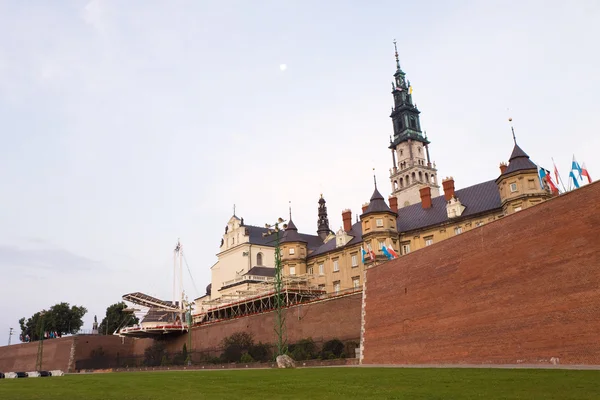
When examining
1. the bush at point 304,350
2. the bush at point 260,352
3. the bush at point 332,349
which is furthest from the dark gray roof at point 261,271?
the bush at point 332,349

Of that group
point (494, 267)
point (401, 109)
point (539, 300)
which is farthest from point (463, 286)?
point (401, 109)

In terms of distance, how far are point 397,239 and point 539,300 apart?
30781 mm

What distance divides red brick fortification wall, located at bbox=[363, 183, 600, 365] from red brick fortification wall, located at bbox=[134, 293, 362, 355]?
11.9 feet

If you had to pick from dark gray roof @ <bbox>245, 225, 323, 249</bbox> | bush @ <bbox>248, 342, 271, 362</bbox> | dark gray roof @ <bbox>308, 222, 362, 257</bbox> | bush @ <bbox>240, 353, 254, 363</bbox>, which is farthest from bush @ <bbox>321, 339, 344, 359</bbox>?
dark gray roof @ <bbox>245, 225, 323, 249</bbox>

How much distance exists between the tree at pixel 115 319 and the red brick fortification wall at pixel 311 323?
5402 centimetres

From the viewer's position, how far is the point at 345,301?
43.6m

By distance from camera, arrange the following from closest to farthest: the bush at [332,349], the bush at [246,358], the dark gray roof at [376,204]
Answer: the bush at [332,349]
the bush at [246,358]
the dark gray roof at [376,204]

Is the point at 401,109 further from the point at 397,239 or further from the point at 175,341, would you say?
the point at 175,341

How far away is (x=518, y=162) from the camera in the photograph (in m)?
47.4

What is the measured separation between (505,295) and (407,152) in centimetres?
7639

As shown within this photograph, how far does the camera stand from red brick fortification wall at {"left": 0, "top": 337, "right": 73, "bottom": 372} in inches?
3150

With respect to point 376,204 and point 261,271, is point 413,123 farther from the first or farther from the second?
point 376,204

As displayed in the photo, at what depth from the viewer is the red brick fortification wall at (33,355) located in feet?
262

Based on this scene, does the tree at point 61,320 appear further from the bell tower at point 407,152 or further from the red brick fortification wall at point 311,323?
the bell tower at point 407,152
